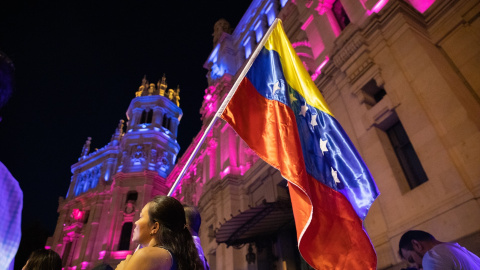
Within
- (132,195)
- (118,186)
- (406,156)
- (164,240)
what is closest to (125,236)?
(132,195)

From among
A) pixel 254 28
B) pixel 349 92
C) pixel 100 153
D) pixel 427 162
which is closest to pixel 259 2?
pixel 254 28

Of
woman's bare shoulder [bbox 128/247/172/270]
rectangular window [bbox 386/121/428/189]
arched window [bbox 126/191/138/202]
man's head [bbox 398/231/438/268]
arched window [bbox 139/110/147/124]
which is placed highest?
arched window [bbox 139/110/147/124]

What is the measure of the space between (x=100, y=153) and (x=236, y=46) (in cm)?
2524

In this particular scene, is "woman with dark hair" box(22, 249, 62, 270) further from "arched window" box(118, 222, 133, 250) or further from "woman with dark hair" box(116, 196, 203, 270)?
"arched window" box(118, 222, 133, 250)

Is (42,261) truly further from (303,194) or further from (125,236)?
(125,236)

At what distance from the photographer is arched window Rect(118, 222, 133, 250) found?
96.1 ft

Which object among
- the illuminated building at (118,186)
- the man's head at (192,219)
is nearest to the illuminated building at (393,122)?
the man's head at (192,219)

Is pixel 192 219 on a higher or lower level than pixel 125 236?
lower

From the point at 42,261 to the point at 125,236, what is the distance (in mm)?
28719

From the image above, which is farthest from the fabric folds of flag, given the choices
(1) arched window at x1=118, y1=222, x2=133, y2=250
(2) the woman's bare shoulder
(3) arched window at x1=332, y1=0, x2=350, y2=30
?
(1) arched window at x1=118, y1=222, x2=133, y2=250

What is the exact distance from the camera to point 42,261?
3680 mm

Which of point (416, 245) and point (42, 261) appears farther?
point (416, 245)

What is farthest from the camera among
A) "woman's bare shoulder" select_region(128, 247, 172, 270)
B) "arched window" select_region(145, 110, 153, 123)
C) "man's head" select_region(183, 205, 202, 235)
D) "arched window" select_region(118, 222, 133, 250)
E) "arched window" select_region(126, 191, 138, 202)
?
"arched window" select_region(145, 110, 153, 123)

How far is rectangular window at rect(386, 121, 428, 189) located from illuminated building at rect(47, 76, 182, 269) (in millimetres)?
23527
